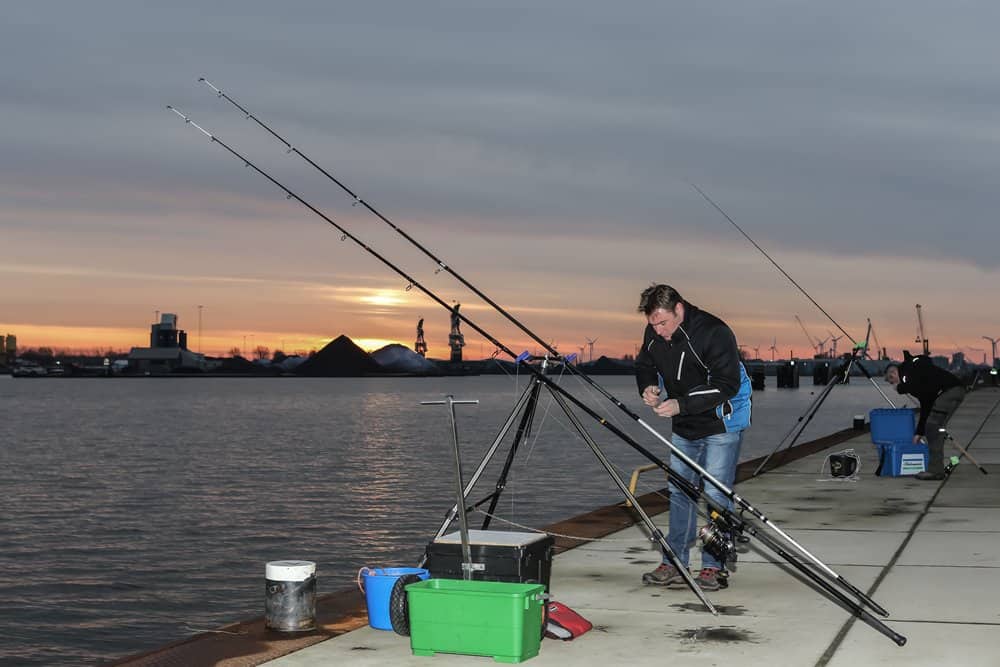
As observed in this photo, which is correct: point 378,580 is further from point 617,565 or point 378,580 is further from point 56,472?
point 56,472

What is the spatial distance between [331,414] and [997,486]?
10076 centimetres

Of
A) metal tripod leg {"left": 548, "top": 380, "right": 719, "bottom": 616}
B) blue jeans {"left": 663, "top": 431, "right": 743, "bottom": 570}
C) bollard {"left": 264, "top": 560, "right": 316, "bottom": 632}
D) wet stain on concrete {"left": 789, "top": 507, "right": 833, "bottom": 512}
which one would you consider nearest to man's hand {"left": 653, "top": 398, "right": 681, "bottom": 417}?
blue jeans {"left": 663, "top": 431, "right": 743, "bottom": 570}

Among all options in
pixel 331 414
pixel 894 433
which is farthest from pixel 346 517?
pixel 331 414

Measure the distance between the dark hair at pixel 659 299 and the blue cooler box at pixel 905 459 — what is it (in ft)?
33.2

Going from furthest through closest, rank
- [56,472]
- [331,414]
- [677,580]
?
[331,414] < [56,472] < [677,580]

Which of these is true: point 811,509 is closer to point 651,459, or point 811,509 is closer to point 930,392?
point 930,392

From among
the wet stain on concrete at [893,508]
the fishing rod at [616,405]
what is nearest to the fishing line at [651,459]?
the fishing rod at [616,405]

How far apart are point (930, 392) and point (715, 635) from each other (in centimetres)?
990

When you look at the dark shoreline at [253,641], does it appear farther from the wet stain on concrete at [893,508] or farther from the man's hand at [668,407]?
the wet stain on concrete at [893,508]

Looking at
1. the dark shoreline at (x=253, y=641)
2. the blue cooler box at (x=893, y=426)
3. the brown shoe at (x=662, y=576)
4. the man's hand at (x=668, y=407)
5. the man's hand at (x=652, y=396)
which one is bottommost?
the dark shoreline at (x=253, y=641)

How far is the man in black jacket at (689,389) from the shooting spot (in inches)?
335

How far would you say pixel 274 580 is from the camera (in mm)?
7844

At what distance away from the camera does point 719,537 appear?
28.3ft

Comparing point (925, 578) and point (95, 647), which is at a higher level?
point (925, 578)
